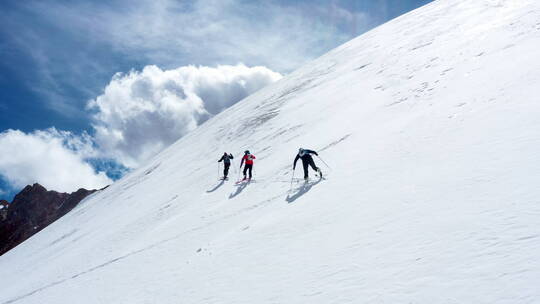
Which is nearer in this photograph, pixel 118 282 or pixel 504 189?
pixel 504 189

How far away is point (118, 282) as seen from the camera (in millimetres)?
9625

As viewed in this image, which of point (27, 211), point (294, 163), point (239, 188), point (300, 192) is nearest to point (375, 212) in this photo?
point (300, 192)

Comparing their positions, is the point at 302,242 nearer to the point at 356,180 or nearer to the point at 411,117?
the point at 356,180

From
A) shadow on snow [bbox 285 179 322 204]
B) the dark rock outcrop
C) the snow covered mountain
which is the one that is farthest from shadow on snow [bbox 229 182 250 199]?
the dark rock outcrop

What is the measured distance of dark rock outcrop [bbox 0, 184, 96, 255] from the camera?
10625 cm

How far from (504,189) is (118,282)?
9.61 m

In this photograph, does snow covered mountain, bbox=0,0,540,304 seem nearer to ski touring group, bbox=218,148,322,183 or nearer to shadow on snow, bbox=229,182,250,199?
shadow on snow, bbox=229,182,250,199

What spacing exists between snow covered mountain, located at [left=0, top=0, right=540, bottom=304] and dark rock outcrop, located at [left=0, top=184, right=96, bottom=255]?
106370 mm

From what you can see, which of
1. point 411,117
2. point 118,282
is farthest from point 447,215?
point 118,282

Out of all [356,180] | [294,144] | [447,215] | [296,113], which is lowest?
[447,215]

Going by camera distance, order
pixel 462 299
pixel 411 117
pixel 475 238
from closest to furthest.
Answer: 1. pixel 462 299
2. pixel 475 238
3. pixel 411 117

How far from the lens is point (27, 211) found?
366ft

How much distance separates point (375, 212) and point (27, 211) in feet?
437

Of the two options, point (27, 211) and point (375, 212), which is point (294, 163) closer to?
point (375, 212)
